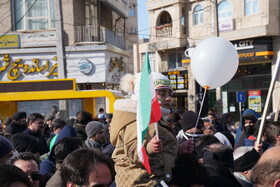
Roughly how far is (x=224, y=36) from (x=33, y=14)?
11.9m

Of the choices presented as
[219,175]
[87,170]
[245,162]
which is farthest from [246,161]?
[87,170]

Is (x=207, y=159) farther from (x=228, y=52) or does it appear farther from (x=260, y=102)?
(x=260, y=102)

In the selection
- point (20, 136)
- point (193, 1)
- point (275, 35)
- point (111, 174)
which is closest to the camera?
point (111, 174)

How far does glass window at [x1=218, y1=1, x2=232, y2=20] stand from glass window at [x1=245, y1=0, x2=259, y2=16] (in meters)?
1.27

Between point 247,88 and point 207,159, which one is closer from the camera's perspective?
point 207,159

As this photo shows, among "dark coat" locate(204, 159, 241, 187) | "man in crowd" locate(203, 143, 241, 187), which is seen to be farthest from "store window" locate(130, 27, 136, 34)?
"dark coat" locate(204, 159, 241, 187)

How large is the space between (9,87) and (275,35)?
16.4 metres

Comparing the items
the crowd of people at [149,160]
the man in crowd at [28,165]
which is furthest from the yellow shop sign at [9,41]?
the man in crowd at [28,165]

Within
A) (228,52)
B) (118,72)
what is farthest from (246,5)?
(228,52)

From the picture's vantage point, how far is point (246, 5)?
25625 millimetres

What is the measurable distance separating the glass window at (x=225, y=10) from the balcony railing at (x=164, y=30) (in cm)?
468

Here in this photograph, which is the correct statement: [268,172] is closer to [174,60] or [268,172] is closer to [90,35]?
[90,35]

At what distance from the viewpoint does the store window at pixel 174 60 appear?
30534 mm

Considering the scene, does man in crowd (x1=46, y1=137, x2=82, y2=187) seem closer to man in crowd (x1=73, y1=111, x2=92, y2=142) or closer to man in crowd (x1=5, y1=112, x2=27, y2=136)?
man in crowd (x1=73, y1=111, x2=92, y2=142)
